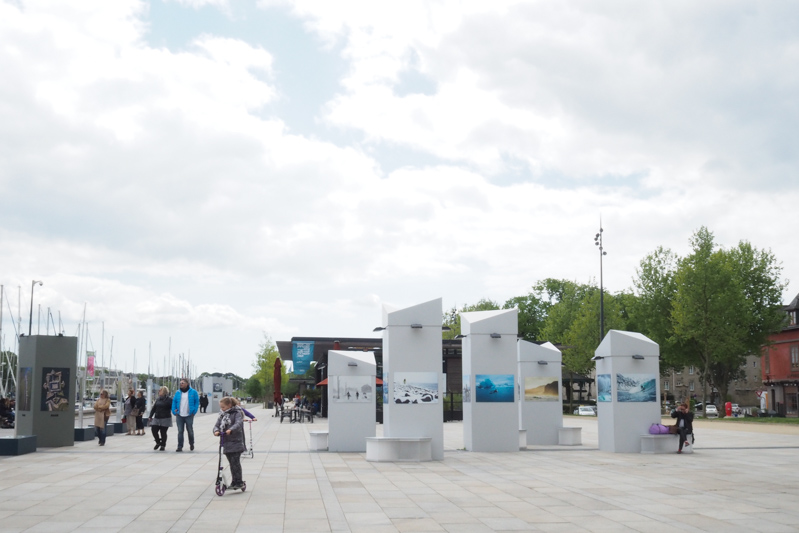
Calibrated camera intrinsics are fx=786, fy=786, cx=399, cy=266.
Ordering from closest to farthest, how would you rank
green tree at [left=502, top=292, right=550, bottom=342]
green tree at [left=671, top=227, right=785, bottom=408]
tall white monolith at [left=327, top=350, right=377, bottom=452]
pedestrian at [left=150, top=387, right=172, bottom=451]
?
1. pedestrian at [left=150, top=387, right=172, bottom=451]
2. tall white monolith at [left=327, top=350, right=377, bottom=452]
3. green tree at [left=671, top=227, right=785, bottom=408]
4. green tree at [left=502, top=292, right=550, bottom=342]

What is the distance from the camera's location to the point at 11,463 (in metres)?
16.6

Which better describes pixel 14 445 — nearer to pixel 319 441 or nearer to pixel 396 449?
pixel 319 441

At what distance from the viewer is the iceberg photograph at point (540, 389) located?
2519 cm

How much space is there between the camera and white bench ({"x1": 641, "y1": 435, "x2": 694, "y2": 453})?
20.6 metres

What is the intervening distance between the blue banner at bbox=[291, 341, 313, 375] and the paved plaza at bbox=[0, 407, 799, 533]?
2047 cm

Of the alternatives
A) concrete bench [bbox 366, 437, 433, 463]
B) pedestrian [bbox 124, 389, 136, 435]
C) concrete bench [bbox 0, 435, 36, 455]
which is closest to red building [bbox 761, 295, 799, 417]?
pedestrian [bbox 124, 389, 136, 435]

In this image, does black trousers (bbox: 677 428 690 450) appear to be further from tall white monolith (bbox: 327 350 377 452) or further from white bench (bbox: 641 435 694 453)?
tall white monolith (bbox: 327 350 377 452)

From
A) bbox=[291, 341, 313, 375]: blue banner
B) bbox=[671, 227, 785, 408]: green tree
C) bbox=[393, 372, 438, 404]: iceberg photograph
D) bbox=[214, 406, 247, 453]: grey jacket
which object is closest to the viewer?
bbox=[214, 406, 247, 453]: grey jacket

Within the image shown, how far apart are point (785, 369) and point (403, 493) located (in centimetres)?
6271

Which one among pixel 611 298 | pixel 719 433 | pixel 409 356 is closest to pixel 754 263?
pixel 611 298

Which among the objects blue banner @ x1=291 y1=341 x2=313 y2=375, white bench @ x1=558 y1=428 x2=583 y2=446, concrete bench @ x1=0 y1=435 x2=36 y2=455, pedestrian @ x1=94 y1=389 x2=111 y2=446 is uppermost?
blue banner @ x1=291 y1=341 x2=313 y2=375

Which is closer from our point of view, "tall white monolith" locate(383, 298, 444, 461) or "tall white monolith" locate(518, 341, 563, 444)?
"tall white monolith" locate(383, 298, 444, 461)

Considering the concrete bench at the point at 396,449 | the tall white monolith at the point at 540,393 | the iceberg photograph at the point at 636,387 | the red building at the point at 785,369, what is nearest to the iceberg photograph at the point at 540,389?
the tall white monolith at the point at 540,393

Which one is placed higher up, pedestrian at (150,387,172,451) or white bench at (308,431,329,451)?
pedestrian at (150,387,172,451)
